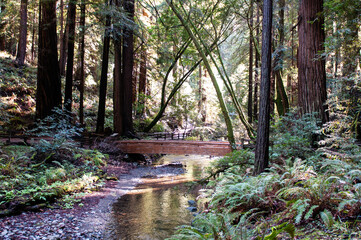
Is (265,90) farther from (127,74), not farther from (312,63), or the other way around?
(127,74)

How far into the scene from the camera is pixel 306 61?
9141mm

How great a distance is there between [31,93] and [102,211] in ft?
45.0

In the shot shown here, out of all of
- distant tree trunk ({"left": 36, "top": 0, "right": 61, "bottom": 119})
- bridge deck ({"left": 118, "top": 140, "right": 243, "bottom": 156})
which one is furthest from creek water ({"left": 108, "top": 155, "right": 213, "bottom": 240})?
distant tree trunk ({"left": 36, "top": 0, "right": 61, "bottom": 119})

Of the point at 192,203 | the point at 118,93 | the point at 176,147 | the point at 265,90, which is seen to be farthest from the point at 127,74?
the point at 265,90

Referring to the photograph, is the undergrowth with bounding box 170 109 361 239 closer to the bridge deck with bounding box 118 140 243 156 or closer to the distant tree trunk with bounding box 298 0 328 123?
the distant tree trunk with bounding box 298 0 328 123

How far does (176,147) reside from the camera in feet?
46.1

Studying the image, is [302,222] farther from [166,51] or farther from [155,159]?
[166,51]

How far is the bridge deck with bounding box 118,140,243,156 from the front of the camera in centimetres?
1317

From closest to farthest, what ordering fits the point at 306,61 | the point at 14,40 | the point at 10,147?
the point at 306,61 → the point at 10,147 → the point at 14,40

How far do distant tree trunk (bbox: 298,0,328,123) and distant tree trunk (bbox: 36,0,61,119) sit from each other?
11.9 m

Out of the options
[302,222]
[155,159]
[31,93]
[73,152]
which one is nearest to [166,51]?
[155,159]

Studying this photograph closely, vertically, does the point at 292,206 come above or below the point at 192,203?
above

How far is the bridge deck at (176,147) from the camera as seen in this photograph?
43.2 feet

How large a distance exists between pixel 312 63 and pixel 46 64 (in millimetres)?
12596
